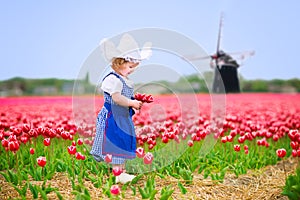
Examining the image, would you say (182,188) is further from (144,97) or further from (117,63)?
(117,63)

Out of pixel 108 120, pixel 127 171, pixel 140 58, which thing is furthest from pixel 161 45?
pixel 127 171

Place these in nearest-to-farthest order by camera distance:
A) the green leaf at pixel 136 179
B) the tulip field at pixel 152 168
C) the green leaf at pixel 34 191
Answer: the green leaf at pixel 34 191, the tulip field at pixel 152 168, the green leaf at pixel 136 179

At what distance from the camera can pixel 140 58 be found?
101 inches

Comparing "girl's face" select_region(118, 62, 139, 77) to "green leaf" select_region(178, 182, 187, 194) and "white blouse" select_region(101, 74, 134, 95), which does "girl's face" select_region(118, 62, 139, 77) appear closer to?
"white blouse" select_region(101, 74, 134, 95)

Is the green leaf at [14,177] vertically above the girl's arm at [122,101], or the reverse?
the girl's arm at [122,101]

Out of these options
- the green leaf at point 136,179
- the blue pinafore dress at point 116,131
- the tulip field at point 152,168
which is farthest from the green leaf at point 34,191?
the green leaf at point 136,179

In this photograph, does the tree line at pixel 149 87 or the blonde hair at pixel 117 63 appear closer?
the blonde hair at pixel 117 63

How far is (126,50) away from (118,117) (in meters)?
0.39

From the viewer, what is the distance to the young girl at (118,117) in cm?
255

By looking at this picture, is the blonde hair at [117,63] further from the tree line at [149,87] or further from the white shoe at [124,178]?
the white shoe at [124,178]

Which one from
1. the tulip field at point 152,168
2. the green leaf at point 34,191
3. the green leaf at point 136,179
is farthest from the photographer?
the green leaf at point 136,179

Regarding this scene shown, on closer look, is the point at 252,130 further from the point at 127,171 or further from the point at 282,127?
the point at 127,171

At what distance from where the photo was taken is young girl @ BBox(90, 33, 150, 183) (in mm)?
2553

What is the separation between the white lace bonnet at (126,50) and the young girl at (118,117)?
0.01 m
